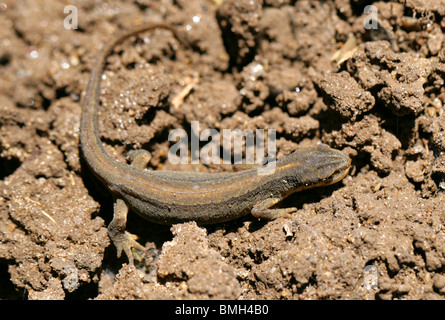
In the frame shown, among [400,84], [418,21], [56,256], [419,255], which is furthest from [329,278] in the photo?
[418,21]

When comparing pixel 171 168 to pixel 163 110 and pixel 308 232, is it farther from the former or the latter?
pixel 308 232

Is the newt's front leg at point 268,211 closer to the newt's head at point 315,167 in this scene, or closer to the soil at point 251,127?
the soil at point 251,127

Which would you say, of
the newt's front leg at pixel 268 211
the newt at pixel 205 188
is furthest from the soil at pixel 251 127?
the newt at pixel 205 188

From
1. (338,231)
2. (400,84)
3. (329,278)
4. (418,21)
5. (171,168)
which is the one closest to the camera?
(329,278)

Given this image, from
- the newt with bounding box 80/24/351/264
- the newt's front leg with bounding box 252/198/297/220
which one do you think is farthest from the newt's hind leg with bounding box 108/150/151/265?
the newt's front leg with bounding box 252/198/297/220

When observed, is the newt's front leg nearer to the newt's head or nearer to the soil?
the soil

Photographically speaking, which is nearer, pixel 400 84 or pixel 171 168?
pixel 400 84
